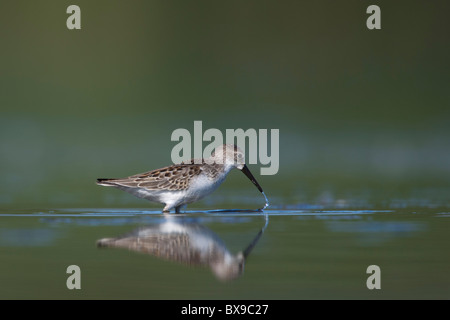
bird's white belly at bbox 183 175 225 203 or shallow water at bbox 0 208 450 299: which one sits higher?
bird's white belly at bbox 183 175 225 203

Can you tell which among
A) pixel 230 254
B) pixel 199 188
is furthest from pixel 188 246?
pixel 199 188

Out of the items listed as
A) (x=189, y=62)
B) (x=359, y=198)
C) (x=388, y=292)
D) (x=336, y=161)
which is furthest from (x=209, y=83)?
(x=388, y=292)

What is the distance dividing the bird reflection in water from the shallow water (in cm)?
1

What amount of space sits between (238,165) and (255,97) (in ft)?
53.7

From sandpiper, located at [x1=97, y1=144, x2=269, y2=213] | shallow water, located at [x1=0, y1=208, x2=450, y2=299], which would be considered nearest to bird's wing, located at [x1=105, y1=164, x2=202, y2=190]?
sandpiper, located at [x1=97, y1=144, x2=269, y2=213]

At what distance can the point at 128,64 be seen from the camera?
3114 cm

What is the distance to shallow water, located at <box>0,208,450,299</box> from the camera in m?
7.36

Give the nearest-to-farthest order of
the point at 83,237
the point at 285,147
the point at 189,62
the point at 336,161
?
the point at 83,237 < the point at 336,161 < the point at 285,147 < the point at 189,62

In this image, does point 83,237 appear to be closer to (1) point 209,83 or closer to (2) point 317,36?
(1) point 209,83

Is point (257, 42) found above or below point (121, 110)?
above

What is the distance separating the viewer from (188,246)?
9109mm

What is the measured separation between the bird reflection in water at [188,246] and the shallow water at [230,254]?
12 mm

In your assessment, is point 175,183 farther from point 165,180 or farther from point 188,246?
point 188,246

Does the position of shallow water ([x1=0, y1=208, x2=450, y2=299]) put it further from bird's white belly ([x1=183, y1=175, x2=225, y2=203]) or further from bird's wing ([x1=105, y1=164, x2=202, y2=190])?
bird's wing ([x1=105, y1=164, x2=202, y2=190])
